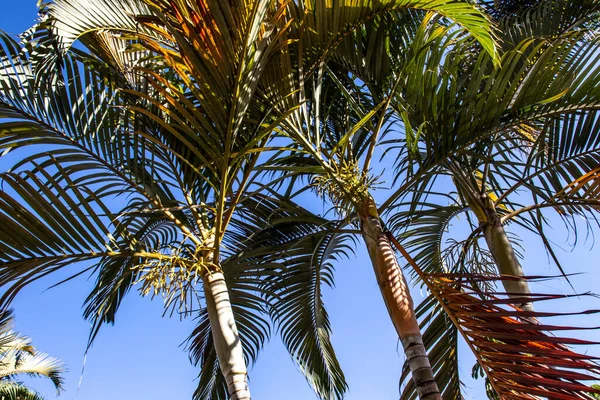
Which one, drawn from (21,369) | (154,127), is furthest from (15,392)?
(154,127)

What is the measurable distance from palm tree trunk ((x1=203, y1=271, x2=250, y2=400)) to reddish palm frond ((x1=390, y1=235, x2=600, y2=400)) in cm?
96

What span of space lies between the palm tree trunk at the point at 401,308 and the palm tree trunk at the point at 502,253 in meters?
0.87

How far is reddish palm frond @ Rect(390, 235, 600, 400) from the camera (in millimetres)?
1835

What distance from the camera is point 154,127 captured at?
338 centimetres

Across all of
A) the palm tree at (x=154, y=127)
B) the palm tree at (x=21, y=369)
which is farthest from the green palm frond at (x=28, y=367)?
the palm tree at (x=154, y=127)

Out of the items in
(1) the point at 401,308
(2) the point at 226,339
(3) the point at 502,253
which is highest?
(3) the point at 502,253

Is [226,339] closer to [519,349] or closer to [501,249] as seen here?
[519,349]

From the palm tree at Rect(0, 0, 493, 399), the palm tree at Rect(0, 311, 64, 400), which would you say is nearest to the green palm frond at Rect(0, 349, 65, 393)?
the palm tree at Rect(0, 311, 64, 400)

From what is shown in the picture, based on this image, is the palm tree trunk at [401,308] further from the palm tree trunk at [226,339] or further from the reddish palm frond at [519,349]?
the palm tree trunk at [226,339]

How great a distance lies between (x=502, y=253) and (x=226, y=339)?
72.2 inches

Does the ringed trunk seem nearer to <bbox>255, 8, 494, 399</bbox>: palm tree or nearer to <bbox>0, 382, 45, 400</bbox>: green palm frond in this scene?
<bbox>255, 8, 494, 399</bbox>: palm tree

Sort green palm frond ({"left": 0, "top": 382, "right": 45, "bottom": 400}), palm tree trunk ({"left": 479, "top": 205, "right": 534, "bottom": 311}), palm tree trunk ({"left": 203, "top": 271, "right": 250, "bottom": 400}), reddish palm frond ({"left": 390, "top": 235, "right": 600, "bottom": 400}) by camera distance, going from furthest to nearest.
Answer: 1. green palm frond ({"left": 0, "top": 382, "right": 45, "bottom": 400})
2. palm tree trunk ({"left": 479, "top": 205, "right": 534, "bottom": 311})
3. palm tree trunk ({"left": 203, "top": 271, "right": 250, "bottom": 400})
4. reddish palm frond ({"left": 390, "top": 235, "right": 600, "bottom": 400})

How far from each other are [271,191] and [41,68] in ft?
5.06

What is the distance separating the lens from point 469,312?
2.28 meters
